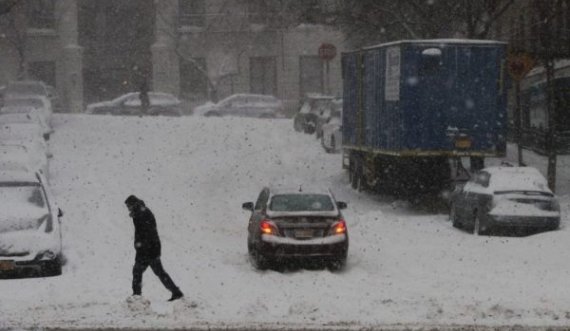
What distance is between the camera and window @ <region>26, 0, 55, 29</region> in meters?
66.2

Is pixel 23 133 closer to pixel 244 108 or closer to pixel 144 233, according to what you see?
pixel 144 233

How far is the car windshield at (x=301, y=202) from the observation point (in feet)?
64.3

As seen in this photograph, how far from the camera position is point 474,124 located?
2777 centimetres

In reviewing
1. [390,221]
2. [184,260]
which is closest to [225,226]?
[390,221]

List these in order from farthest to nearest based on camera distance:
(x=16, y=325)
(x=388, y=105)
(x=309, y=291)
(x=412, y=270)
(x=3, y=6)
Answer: (x=388, y=105) < (x=3, y=6) < (x=412, y=270) < (x=309, y=291) < (x=16, y=325)

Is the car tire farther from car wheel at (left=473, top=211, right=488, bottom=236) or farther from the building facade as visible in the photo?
the building facade

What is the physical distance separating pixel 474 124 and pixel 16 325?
16460 millimetres

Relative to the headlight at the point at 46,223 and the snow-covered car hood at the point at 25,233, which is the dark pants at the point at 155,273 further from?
the headlight at the point at 46,223

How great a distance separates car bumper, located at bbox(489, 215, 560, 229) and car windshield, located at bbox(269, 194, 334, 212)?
496 centimetres

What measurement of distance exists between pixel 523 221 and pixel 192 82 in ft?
145

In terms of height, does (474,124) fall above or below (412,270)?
above

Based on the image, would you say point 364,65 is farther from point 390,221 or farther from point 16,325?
point 16,325

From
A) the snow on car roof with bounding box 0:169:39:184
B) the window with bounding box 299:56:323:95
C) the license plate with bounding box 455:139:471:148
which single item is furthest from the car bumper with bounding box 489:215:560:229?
the window with bounding box 299:56:323:95

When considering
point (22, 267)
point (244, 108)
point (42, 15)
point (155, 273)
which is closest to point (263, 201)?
point (22, 267)
